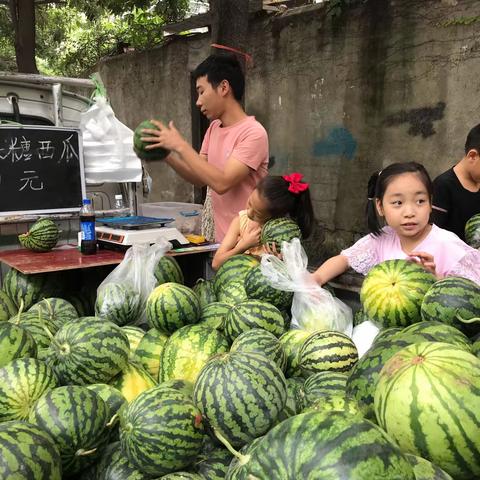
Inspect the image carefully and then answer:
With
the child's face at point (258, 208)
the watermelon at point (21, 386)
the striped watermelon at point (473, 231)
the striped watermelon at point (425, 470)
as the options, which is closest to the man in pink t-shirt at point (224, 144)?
the child's face at point (258, 208)

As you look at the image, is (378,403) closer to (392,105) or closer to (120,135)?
(120,135)

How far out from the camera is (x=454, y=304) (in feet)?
6.43

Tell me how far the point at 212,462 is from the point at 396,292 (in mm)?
1081

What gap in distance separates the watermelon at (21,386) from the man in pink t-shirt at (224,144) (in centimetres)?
187

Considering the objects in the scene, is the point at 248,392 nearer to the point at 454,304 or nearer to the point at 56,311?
the point at 454,304

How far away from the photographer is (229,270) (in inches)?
123

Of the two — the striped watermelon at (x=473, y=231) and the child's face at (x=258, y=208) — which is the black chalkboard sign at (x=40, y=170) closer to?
the child's face at (x=258, y=208)

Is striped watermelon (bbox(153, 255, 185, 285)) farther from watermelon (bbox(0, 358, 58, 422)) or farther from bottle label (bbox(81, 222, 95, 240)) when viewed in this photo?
watermelon (bbox(0, 358, 58, 422))

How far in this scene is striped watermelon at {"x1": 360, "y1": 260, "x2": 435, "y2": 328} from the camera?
86.2 inches

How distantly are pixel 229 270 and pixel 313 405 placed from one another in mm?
1533

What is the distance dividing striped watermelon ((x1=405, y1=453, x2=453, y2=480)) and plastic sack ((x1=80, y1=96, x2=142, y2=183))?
13.5 ft

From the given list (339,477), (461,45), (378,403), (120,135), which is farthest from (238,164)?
(461,45)

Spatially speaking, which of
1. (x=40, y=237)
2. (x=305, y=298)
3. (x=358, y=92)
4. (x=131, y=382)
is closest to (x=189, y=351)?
(x=131, y=382)

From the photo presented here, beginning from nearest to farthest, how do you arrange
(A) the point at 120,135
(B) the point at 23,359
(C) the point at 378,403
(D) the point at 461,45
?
1. (C) the point at 378,403
2. (B) the point at 23,359
3. (A) the point at 120,135
4. (D) the point at 461,45
